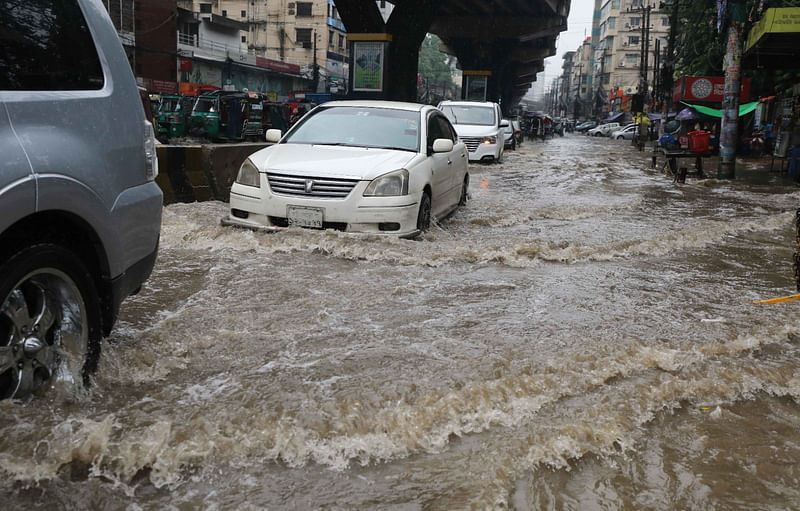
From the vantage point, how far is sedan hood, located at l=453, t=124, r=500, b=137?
20469 millimetres

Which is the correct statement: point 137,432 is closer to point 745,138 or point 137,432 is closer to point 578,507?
point 578,507

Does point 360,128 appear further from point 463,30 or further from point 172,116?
point 463,30

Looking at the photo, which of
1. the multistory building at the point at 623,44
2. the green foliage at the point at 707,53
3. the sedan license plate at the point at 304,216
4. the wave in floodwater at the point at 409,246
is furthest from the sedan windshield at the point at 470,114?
the multistory building at the point at 623,44

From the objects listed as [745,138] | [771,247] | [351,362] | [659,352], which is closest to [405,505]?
[351,362]

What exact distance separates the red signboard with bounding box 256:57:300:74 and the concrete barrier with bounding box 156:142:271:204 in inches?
1915

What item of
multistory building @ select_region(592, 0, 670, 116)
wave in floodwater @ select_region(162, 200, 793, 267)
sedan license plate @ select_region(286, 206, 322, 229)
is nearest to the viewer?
wave in floodwater @ select_region(162, 200, 793, 267)

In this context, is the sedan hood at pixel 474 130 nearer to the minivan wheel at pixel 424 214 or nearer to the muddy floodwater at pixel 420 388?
the minivan wheel at pixel 424 214

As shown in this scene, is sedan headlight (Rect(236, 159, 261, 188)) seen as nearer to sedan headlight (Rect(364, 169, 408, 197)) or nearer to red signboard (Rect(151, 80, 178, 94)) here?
sedan headlight (Rect(364, 169, 408, 197))

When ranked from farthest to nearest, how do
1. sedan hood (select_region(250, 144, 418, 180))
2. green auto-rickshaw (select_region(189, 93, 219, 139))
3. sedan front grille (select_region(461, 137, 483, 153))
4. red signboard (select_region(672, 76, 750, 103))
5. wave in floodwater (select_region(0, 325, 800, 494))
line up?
red signboard (select_region(672, 76, 750, 103))
green auto-rickshaw (select_region(189, 93, 219, 139))
sedan front grille (select_region(461, 137, 483, 153))
sedan hood (select_region(250, 144, 418, 180))
wave in floodwater (select_region(0, 325, 800, 494))

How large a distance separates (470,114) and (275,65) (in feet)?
136

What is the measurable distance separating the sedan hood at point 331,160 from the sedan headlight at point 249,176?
6cm

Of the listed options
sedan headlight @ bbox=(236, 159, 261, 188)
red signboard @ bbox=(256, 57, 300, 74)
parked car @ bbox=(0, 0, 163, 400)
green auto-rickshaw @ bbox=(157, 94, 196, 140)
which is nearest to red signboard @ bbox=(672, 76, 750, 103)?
green auto-rickshaw @ bbox=(157, 94, 196, 140)

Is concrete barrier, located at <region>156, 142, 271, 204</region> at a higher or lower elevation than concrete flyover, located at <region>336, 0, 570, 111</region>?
lower

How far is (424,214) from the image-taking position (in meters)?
7.66
